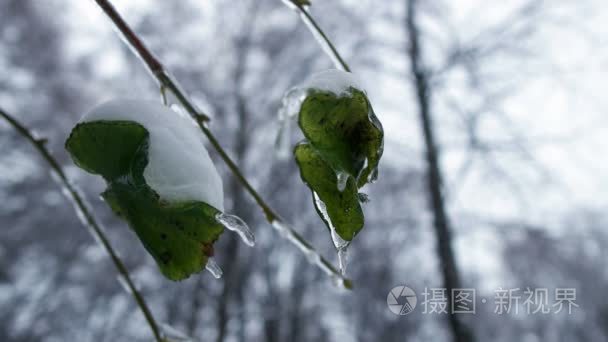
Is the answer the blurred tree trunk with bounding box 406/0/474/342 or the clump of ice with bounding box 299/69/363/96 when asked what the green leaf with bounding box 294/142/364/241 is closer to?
the clump of ice with bounding box 299/69/363/96

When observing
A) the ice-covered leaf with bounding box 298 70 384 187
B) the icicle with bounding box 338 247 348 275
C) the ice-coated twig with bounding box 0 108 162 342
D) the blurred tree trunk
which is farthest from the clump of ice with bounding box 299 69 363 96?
the blurred tree trunk

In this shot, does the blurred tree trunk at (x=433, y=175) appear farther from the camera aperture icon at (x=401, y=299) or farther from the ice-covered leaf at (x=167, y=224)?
the ice-covered leaf at (x=167, y=224)

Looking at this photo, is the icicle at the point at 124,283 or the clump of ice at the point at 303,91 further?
the icicle at the point at 124,283

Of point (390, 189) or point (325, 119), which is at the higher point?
point (325, 119)

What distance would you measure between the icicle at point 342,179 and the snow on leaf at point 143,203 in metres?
0.07

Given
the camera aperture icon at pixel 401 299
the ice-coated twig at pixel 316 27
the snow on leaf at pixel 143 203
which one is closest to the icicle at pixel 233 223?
the snow on leaf at pixel 143 203

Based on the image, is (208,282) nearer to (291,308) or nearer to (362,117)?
(291,308)

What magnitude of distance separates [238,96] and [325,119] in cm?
416

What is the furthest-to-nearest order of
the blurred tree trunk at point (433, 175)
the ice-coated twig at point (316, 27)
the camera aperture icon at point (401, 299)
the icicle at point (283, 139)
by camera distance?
1. the blurred tree trunk at point (433, 175)
2. the camera aperture icon at point (401, 299)
3. the ice-coated twig at point (316, 27)
4. the icicle at point (283, 139)

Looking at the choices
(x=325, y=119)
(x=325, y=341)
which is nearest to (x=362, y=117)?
(x=325, y=119)

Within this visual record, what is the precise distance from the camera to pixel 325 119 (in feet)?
0.93

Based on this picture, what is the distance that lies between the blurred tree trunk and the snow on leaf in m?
2.39

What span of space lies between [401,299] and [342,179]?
1719mm

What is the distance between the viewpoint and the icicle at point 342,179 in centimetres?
28
